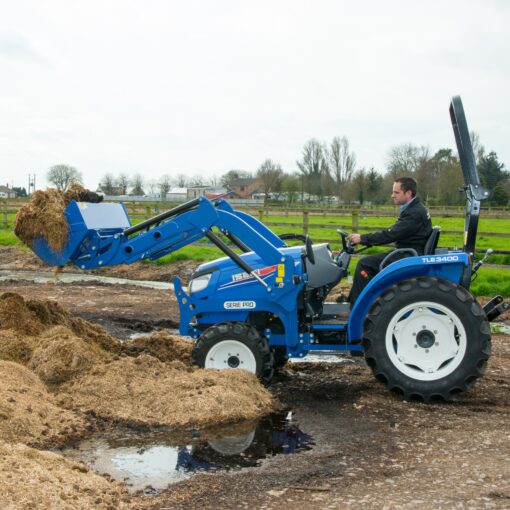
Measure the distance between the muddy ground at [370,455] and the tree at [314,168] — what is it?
5332 centimetres

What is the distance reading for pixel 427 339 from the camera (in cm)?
661

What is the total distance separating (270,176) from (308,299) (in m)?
58.7

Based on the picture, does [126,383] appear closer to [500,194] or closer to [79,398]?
[79,398]

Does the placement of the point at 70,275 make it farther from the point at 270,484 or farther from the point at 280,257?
the point at 270,484

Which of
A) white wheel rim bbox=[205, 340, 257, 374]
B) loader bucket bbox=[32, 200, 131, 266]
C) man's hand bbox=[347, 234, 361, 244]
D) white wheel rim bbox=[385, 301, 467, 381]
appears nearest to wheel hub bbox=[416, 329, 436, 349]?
white wheel rim bbox=[385, 301, 467, 381]

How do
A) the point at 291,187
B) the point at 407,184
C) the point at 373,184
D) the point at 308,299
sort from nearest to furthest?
the point at 407,184
the point at 308,299
the point at 373,184
the point at 291,187

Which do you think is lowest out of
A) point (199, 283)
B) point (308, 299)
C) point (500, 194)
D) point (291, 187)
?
point (308, 299)

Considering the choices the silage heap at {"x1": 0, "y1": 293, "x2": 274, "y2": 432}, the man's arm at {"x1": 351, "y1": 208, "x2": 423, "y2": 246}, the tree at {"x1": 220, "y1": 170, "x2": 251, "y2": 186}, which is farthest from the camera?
the tree at {"x1": 220, "y1": 170, "x2": 251, "y2": 186}

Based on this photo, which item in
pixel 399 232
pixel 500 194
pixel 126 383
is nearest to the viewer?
pixel 126 383

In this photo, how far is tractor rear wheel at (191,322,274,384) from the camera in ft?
22.7

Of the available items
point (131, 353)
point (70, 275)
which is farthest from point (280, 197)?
point (131, 353)

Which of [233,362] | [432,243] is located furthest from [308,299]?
[432,243]

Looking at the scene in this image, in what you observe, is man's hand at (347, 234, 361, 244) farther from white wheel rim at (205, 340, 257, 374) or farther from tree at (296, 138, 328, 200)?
tree at (296, 138, 328, 200)

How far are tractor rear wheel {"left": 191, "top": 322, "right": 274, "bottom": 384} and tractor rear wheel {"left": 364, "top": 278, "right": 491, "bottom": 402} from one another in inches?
40.4
